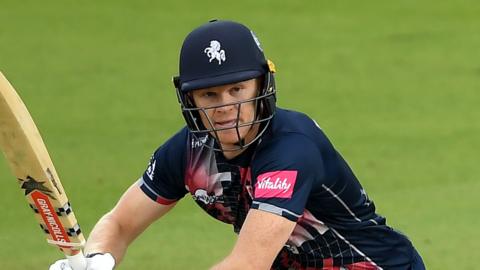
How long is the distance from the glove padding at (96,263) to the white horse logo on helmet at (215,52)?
3.35ft

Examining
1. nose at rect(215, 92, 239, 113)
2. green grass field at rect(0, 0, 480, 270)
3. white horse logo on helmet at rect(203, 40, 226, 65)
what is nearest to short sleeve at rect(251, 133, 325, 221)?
nose at rect(215, 92, 239, 113)

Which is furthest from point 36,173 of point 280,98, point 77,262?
point 280,98

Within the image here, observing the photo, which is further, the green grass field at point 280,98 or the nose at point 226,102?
the green grass field at point 280,98

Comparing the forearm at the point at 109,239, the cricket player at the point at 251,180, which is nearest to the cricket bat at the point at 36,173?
the cricket player at the point at 251,180

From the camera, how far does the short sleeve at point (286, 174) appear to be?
5.00 meters

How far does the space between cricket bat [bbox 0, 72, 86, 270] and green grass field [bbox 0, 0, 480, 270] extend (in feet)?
11.8

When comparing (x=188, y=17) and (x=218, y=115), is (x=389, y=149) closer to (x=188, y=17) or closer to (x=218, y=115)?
(x=188, y=17)

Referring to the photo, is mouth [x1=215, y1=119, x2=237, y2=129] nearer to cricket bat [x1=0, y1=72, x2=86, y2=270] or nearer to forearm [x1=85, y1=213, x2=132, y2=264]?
cricket bat [x1=0, y1=72, x2=86, y2=270]

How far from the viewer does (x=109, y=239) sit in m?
5.68

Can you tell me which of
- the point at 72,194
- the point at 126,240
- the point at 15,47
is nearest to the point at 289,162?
the point at 126,240

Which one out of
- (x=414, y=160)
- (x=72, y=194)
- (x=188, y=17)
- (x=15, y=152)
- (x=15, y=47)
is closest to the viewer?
(x=15, y=152)

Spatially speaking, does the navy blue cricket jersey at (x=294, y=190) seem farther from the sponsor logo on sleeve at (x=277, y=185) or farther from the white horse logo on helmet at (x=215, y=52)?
the white horse logo on helmet at (x=215, y=52)

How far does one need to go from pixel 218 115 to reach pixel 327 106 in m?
7.10

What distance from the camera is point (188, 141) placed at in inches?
218
